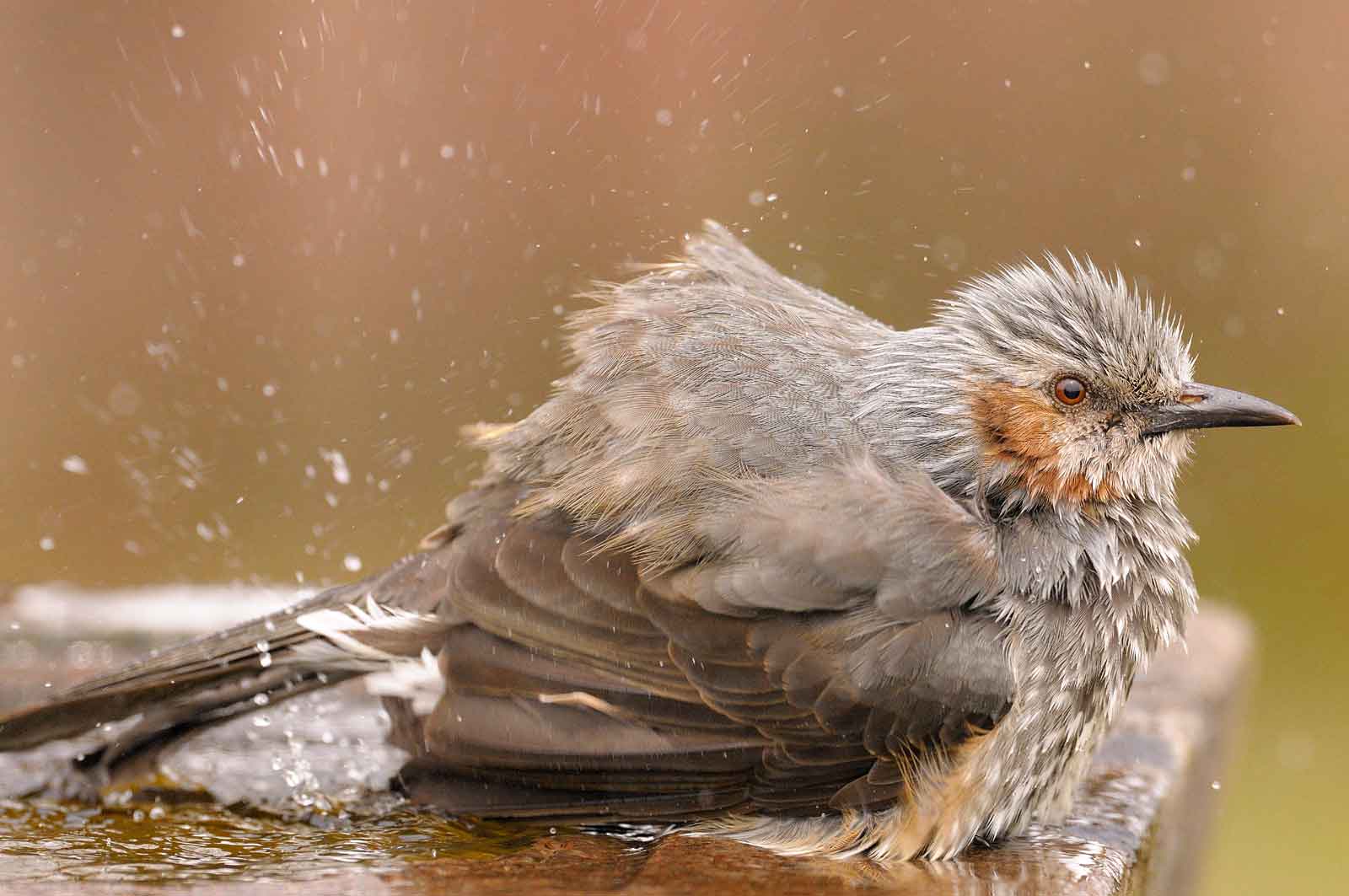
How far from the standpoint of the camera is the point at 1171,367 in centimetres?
405

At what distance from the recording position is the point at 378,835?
144 inches

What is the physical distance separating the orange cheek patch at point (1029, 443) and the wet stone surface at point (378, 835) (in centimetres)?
82

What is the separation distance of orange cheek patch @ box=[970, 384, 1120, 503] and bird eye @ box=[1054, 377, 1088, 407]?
4 centimetres

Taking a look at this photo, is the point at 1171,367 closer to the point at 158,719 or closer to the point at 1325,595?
the point at 158,719

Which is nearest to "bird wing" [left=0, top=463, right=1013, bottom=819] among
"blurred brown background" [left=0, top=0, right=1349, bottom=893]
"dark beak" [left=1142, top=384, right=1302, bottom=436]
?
"dark beak" [left=1142, top=384, right=1302, bottom=436]

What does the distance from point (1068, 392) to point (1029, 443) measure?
0.18m

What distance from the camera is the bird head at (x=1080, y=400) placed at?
12.9ft

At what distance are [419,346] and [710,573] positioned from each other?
5568 millimetres

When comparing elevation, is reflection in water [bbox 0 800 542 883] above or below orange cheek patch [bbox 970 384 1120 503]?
below

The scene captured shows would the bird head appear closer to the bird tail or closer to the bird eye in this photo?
the bird eye

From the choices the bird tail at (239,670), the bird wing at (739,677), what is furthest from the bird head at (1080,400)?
the bird tail at (239,670)

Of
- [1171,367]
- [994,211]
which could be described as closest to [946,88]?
[994,211]

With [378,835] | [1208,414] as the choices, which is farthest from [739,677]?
[1208,414]

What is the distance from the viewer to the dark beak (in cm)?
399
